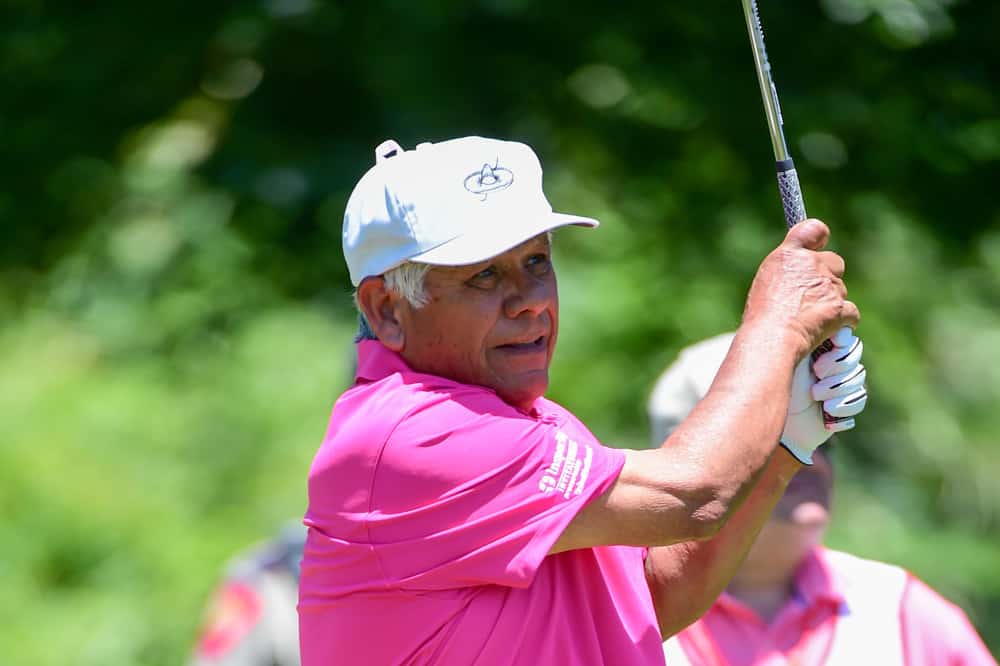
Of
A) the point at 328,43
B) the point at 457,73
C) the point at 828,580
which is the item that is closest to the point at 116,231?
the point at 328,43

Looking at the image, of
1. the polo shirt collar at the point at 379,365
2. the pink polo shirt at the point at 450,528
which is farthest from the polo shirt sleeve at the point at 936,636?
the polo shirt collar at the point at 379,365

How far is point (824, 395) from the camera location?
226cm

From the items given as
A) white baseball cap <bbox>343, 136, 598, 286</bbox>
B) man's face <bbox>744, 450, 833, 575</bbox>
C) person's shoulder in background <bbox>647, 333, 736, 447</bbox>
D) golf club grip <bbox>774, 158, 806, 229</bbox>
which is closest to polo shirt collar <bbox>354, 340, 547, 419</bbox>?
white baseball cap <bbox>343, 136, 598, 286</bbox>

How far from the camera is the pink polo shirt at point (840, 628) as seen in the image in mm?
2740

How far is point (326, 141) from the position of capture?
687cm

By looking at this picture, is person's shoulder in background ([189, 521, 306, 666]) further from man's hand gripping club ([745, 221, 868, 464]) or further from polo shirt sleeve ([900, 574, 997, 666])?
man's hand gripping club ([745, 221, 868, 464])

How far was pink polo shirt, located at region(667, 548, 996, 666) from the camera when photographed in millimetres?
2740

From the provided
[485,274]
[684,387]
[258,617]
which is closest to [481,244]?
[485,274]

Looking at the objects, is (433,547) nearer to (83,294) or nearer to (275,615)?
(275,615)

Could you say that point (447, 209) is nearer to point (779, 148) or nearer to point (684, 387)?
point (779, 148)

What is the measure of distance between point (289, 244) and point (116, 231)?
31.7 inches

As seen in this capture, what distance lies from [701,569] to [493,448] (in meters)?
0.52

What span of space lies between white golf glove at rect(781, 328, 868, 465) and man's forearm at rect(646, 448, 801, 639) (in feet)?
0.37

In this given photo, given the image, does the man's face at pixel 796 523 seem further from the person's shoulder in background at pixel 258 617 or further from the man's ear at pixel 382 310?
the person's shoulder in background at pixel 258 617
